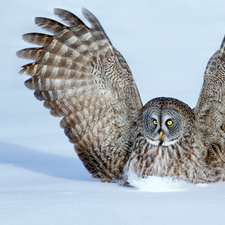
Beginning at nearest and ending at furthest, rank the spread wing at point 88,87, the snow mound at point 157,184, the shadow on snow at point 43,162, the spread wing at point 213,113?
the snow mound at point 157,184 → the spread wing at point 213,113 → the spread wing at point 88,87 → the shadow on snow at point 43,162

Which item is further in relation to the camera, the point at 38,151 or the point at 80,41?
the point at 38,151

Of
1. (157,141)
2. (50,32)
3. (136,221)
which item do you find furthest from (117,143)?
(136,221)

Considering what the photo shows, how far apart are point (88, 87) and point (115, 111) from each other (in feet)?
1.20

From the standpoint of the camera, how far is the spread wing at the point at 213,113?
4.36m

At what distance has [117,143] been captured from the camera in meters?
4.71

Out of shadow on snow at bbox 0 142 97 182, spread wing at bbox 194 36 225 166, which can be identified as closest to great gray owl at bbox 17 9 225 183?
spread wing at bbox 194 36 225 166

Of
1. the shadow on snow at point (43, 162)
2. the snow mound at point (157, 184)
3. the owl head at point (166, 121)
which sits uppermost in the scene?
the owl head at point (166, 121)

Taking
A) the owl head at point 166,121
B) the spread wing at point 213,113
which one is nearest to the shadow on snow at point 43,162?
the owl head at point 166,121

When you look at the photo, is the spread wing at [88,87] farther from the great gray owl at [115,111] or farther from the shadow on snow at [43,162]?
the shadow on snow at [43,162]

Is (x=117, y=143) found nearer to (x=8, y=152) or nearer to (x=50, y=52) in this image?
(x=50, y=52)

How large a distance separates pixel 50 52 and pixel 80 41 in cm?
32

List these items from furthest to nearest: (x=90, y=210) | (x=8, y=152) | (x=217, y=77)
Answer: (x=8, y=152)
(x=217, y=77)
(x=90, y=210)

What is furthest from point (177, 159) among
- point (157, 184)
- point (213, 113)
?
point (213, 113)

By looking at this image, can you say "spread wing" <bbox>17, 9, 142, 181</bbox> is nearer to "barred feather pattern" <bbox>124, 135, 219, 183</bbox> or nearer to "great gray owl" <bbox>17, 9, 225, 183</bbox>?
"great gray owl" <bbox>17, 9, 225, 183</bbox>
